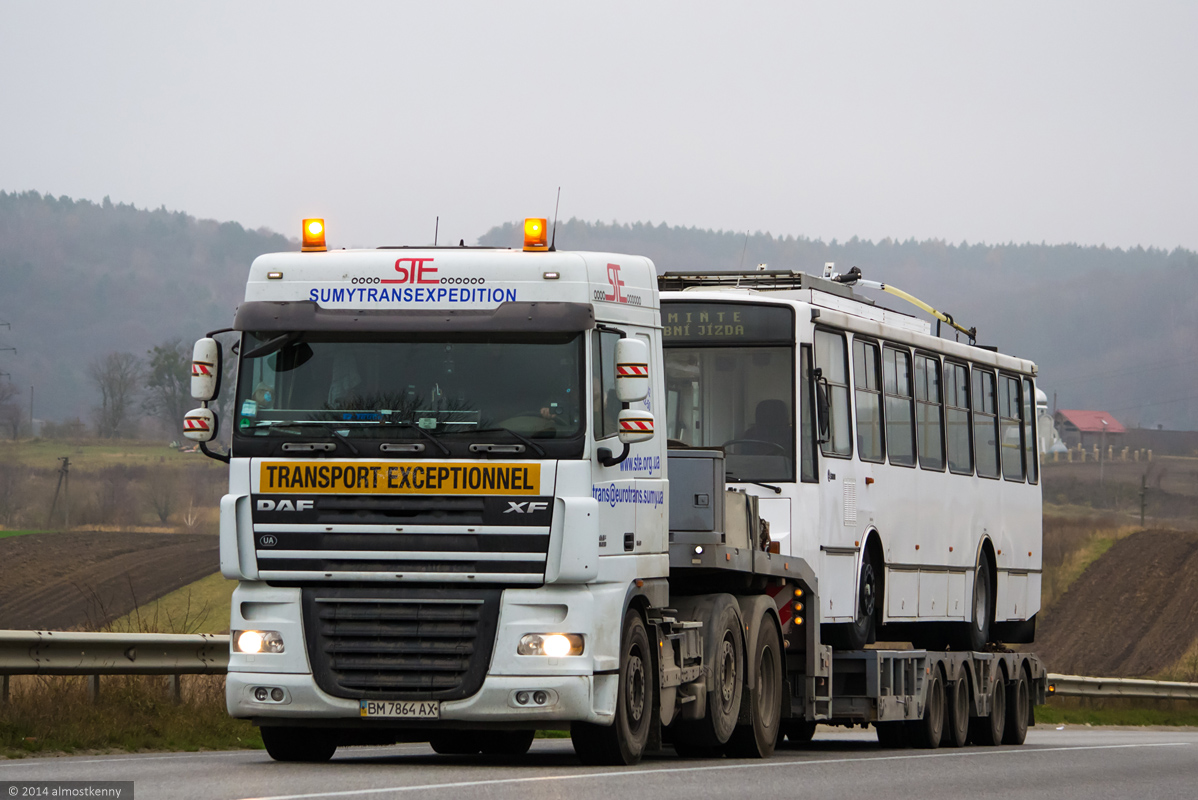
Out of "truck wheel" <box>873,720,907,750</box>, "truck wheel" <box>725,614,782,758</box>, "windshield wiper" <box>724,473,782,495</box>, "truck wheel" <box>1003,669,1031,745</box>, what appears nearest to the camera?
"truck wheel" <box>725,614,782,758</box>

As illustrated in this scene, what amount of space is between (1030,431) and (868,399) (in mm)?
6912

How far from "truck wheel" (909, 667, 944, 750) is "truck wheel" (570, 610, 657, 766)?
724 cm

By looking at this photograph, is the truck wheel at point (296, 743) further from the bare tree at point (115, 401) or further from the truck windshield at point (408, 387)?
the bare tree at point (115, 401)

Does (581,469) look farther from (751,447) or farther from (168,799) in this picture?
(751,447)

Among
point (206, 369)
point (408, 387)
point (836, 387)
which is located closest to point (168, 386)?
point (836, 387)

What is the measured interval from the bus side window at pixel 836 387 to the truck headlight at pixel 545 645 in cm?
532

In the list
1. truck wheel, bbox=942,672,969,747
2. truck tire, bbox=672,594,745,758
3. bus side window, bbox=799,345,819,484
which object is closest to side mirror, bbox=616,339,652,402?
truck tire, bbox=672,594,745,758

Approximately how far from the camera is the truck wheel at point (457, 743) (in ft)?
46.2

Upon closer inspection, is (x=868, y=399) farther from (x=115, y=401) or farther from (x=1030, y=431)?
(x=115, y=401)

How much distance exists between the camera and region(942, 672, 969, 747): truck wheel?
19953 millimetres

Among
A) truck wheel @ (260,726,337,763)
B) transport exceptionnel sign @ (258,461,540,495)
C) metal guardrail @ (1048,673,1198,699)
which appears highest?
transport exceptionnel sign @ (258,461,540,495)

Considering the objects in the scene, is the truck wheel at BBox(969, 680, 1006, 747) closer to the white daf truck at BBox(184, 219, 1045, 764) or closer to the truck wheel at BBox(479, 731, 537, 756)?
the truck wheel at BBox(479, 731, 537, 756)

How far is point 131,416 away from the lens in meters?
166

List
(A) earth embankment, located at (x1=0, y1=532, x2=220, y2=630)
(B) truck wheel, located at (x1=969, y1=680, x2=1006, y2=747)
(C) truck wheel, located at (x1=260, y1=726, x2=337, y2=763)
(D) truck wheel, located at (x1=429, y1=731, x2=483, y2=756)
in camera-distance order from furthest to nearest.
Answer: (A) earth embankment, located at (x1=0, y1=532, x2=220, y2=630) → (B) truck wheel, located at (x1=969, y1=680, x2=1006, y2=747) → (D) truck wheel, located at (x1=429, y1=731, x2=483, y2=756) → (C) truck wheel, located at (x1=260, y1=726, x2=337, y2=763)
